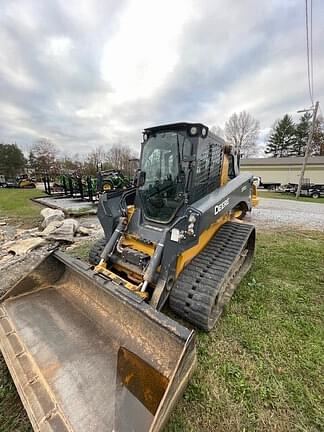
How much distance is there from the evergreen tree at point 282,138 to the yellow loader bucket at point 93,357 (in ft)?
188

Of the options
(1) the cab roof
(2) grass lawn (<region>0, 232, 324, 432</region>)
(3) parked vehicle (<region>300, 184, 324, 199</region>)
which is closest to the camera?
(2) grass lawn (<region>0, 232, 324, 432</region>)

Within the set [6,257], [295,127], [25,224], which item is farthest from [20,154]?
[295,127]

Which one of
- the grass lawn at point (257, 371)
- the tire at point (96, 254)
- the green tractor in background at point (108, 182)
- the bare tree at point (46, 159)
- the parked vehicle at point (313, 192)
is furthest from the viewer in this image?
the bare tree at point (46, 159)

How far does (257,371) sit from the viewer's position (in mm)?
1774

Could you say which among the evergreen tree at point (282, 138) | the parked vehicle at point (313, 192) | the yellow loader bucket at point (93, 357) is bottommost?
the parked vehicle at point (313, 192)

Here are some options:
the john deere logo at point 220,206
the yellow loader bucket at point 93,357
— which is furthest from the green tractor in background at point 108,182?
the yellow loader bucket at point 93,357

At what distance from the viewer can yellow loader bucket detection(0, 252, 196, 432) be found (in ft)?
4.17

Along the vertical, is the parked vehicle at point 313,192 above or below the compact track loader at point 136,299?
below

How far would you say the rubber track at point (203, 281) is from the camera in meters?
2.04

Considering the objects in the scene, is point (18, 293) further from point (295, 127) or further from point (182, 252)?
point (295, 127)

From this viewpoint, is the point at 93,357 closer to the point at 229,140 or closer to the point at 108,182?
the point at 108,182

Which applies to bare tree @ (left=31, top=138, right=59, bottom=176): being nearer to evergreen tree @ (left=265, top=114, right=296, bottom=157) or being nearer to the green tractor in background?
the green tractor in background

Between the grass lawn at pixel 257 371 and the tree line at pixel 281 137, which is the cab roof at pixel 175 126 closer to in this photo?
the grass lawn at pixel 257 371

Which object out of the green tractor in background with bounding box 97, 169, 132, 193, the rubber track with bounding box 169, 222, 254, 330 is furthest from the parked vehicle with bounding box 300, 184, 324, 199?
the rubber track with bounding box 169, 222, 254, 330
